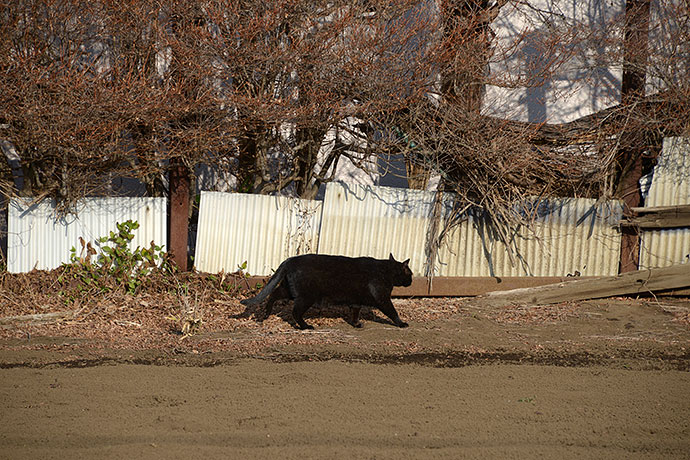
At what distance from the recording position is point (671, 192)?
9.54 meters

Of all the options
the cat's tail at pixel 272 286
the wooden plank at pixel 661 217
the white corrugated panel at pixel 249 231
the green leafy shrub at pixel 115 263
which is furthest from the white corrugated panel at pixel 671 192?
the green leafy shrub at pixel 115 263

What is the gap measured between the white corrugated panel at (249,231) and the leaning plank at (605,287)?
292cm

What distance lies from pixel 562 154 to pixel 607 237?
145 cm

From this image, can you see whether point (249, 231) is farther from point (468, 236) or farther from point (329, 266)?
point (468, 236)

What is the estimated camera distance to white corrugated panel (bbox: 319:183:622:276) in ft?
30.5

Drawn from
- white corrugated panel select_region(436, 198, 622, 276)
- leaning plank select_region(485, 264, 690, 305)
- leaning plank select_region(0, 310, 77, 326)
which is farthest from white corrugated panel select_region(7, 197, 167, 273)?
leaning plank select_region(485, 264, 690, 305)

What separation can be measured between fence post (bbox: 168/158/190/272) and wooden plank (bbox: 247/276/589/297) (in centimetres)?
310

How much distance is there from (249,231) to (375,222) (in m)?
1.82

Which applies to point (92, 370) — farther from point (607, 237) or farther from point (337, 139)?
point (607, 237)

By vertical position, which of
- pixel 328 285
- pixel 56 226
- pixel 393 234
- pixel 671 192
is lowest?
pixel 328 285

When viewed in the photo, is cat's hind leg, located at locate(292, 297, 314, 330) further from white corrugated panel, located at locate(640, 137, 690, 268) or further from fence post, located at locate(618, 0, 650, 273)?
white corrugated panel, located at locate(640, 137, 690, 268)

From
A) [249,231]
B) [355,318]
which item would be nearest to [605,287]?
[355,318]

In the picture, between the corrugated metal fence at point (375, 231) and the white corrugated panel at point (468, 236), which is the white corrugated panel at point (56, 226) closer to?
the corrugated metal fence at point (375, 231)

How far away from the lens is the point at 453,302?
916 centimetres
